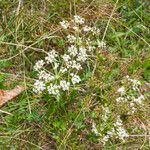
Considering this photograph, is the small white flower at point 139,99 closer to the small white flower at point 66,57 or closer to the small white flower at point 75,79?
the small white flower at point 75,79

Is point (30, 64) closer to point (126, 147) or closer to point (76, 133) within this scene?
point (76, 133)

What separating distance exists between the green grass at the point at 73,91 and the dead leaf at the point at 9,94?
1.3 inches

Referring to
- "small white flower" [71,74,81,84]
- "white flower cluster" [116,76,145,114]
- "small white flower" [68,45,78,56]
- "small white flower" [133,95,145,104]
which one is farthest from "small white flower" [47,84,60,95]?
"small white flower" [133,95,145,104]

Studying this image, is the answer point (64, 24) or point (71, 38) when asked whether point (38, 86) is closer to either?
point (71, 38)

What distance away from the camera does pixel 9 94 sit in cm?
323

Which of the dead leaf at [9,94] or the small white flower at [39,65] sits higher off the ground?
the small white flower at [39,65]

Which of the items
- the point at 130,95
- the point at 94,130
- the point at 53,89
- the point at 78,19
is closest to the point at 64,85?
the point at 53,89

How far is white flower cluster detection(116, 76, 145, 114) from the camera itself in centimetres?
329

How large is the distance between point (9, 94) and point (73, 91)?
15.5 inches

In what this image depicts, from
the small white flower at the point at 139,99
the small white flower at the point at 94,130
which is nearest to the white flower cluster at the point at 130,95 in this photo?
the small white flower at the point at 139,99

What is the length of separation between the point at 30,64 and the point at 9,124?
0.45 m

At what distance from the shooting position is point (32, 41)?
347cm

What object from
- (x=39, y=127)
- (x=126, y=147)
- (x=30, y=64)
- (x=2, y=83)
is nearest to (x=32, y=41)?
(x=30, y=64)

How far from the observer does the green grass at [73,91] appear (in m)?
3.18
